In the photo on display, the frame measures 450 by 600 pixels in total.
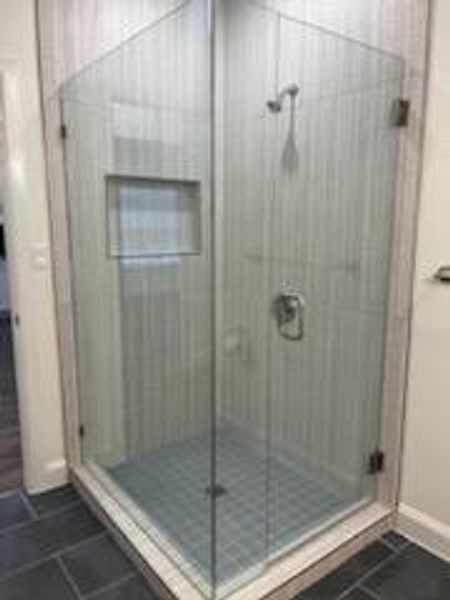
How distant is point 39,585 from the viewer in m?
1.79

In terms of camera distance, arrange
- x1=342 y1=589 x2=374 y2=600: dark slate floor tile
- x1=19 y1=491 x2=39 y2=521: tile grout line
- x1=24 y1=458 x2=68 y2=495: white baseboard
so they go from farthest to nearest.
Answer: x1=24 y1=458 x2=68 y2=495: white baseboard
x1=19 y1=491 x2=39 y2=521: tile grout line
x1=342 y1=589 x2=374 y2=600: dark slate floor tile

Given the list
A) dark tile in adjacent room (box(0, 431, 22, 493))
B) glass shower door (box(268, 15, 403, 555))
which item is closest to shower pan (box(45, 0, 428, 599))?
glass shower door (box(268, 15, 403, 555))

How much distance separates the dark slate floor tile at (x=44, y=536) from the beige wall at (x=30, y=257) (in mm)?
291

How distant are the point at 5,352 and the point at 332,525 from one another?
3895 millimetres

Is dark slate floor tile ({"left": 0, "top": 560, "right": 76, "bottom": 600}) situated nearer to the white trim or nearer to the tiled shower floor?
the tiled shower floor

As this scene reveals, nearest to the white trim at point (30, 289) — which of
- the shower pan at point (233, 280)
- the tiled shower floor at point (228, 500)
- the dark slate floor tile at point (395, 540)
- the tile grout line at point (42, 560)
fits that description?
the shower pan at point (233, 280)

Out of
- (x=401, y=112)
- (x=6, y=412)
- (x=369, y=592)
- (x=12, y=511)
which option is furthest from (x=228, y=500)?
(x=6, y=412)

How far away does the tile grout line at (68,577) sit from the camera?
1.75 metres

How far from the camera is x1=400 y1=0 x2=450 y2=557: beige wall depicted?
1.76m

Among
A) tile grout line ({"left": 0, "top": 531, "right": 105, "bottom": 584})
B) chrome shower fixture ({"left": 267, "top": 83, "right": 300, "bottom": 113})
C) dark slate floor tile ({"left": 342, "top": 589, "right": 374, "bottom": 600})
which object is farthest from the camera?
chrome shower fixture ({"left": 267, "top": 83, "right": 300, "bottom": 113})

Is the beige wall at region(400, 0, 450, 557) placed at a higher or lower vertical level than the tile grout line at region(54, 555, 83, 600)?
higher

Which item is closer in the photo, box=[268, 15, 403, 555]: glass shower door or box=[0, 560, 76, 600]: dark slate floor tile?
box=[0, 560, 76, 600]: dark slate floor tile

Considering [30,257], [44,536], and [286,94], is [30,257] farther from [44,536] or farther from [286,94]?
[286,94]

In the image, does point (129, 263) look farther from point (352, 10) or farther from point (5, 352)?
point (5, 352)
